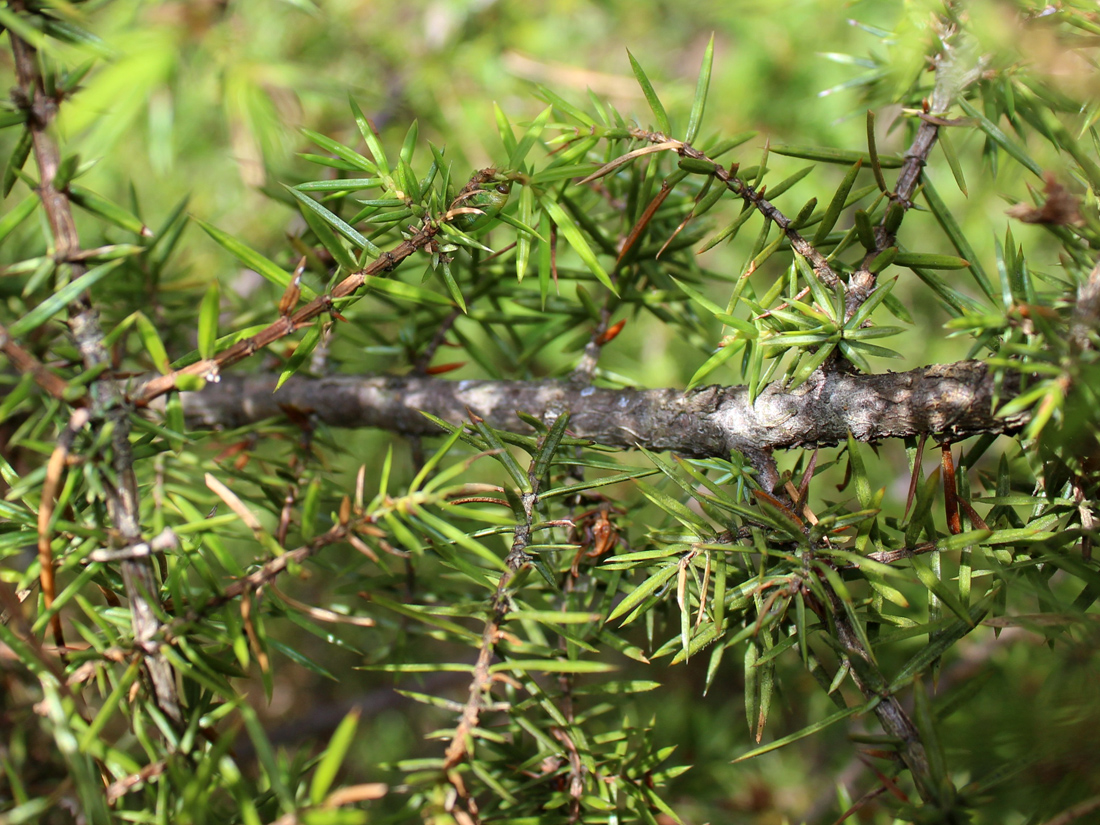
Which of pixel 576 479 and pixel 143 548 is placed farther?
pixel 576 479

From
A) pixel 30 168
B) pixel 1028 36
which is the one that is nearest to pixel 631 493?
pixel 1028 36

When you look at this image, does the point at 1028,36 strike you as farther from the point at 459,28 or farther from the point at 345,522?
the point at 459,28

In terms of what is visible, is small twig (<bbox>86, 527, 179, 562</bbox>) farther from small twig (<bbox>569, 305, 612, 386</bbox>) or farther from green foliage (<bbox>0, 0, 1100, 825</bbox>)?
small twig (<bbox>569, 305, 612, 386</bbox>)

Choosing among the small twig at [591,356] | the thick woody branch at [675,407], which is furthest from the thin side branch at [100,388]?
the small twig at [591,356]

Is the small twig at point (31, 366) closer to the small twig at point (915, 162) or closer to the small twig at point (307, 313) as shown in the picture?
the small twig at point (307, 313)

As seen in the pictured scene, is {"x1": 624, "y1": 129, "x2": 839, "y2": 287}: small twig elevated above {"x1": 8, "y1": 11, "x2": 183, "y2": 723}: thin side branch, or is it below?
above

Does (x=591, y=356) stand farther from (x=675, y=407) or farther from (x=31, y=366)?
(x=31, y=366)

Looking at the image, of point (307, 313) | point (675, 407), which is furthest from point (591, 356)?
point (307, 313)

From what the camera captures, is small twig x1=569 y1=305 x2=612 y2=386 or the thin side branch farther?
small twig x1=569 y1=305 x2=612 y2=386

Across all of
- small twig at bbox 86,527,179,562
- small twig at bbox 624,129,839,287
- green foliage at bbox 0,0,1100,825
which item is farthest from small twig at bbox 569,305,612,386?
small twig at bbox 86,527,179,562
